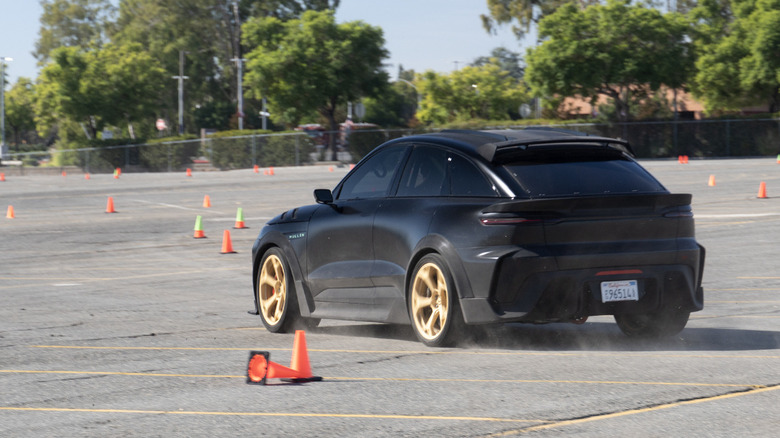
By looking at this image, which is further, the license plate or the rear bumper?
the license plate

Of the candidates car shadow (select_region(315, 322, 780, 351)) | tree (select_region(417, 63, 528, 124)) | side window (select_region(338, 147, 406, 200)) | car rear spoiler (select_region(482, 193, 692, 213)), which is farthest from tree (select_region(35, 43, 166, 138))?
car rear spoiler (select_region(482, 193, 692, 213))

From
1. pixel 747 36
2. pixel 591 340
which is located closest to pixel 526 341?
pixel 591 340

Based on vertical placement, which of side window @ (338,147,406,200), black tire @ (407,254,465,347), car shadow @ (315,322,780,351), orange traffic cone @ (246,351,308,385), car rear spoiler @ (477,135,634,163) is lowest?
car shadow @ (315,322,780,351)

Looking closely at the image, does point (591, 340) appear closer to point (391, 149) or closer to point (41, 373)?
point (391, 149)

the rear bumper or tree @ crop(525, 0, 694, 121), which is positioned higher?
tree @ crop(525, 0, 694, 121)

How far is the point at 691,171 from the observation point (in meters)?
40.4

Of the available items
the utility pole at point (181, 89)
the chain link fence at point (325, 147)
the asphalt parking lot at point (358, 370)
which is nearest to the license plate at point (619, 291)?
the asphalt parking lot at point (358, 370)

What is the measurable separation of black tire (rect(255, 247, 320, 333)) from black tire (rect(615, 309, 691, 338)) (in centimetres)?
283

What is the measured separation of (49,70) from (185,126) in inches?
1146

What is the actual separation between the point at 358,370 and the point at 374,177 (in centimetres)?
245

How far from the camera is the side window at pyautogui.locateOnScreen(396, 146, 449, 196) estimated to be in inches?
347

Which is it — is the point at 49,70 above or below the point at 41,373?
above

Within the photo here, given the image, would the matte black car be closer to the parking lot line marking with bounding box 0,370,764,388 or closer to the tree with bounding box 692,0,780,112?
the parking lot line marking with bounding box 0,370,764,388

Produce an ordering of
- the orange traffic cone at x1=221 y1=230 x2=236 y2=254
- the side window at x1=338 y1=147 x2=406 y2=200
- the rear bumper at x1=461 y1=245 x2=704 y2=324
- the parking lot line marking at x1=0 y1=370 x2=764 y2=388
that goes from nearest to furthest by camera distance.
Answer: the parking lot line marking at x1=0 y1=370 x2=764 y2=388, the rear bumper at x1=461 y1=245 x2=704 y2=324, the side window at x1=338 y1=147 x2=406 y2=200, the orange traffic cone at x1=221 y1=230 x2=236 y2=254
